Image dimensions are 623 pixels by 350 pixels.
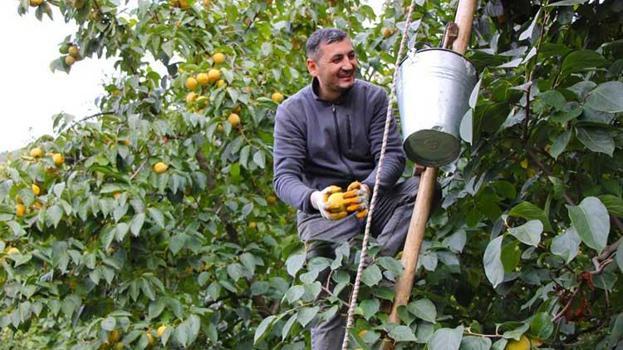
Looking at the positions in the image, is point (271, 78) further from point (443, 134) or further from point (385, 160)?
point (443, 134)

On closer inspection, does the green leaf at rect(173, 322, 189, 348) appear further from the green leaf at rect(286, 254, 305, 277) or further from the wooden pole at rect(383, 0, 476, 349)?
the wooden pole at rect(383, 0, 476, 349)

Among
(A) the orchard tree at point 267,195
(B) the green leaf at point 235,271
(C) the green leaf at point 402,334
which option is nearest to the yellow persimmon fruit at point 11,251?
(A) the orchard tree at point 267,195

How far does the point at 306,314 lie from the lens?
2197mm

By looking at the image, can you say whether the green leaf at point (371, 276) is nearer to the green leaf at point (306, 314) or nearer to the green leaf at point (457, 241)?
the green leaf at point (306, 314)

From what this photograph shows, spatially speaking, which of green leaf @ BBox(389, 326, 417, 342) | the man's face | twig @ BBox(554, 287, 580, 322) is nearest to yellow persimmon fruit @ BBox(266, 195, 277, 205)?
the man's face

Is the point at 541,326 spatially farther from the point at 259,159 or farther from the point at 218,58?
the point at 218,58

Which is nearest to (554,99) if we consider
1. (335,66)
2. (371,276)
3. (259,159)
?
(371,276)

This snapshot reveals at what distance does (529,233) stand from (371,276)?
1.61 feet

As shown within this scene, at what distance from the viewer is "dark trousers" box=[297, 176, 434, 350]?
97.2 inches

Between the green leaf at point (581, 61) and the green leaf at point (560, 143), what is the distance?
0.47 feet

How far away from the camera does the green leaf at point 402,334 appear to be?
2.13 meters

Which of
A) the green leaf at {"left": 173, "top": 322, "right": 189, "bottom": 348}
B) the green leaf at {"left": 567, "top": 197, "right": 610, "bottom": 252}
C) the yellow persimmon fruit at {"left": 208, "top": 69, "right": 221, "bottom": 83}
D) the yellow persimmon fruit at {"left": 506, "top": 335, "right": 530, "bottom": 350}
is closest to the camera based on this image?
the green leaf at {"left": 567, "top": 197, "right": 610, "bottom": 252}

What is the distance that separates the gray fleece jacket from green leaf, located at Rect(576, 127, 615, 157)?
1.91ft

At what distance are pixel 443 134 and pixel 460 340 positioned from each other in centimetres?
52
